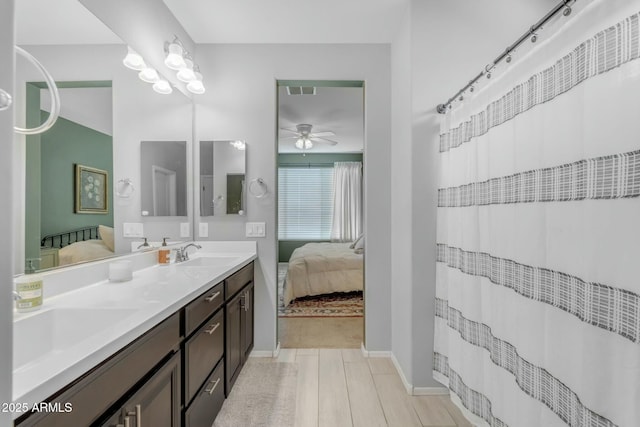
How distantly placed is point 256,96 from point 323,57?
0.64 meters

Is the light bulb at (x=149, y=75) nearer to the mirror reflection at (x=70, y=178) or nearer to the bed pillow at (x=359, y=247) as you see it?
the mirror reflection at (x=70, y=178)

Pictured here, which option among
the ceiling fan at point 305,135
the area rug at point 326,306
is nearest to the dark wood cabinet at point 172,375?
the area rug at point 326,306

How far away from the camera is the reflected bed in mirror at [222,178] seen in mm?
2627

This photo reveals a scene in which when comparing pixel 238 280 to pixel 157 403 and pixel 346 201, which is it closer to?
pixel 157 403

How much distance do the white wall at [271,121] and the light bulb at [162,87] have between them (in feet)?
1.33

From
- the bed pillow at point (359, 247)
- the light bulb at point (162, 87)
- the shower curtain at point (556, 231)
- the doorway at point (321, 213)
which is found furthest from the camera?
the bed pillow at point (359, 247)

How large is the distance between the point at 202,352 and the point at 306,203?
230 inches

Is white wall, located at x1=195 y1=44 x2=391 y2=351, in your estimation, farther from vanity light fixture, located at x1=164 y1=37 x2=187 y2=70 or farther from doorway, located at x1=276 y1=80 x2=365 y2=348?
vanity light fixture, located at x1=164 y1=37 x2=187 y2=70

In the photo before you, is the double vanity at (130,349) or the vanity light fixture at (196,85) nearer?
the double vanity at (130,349)

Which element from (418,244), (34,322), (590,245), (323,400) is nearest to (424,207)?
(418,244)

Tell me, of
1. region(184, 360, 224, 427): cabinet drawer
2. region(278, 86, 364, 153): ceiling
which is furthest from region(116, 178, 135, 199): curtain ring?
region(278, 86, 364, 153): ceiling

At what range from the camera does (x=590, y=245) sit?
0.92 metres

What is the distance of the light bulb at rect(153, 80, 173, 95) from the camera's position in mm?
2152

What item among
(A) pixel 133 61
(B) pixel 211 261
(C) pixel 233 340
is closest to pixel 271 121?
(A) pixel 133 61
